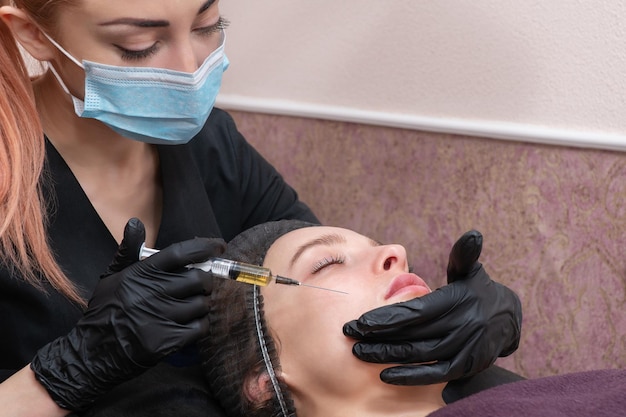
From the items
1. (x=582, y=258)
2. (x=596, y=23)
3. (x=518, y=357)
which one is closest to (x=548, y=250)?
(x=582, y=258)

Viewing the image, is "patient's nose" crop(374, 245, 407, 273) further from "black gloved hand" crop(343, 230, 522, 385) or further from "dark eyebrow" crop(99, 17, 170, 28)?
"dark eyebrow" crop(99, 17, 170, 28)

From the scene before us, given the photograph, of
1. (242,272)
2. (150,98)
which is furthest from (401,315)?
(150,98)

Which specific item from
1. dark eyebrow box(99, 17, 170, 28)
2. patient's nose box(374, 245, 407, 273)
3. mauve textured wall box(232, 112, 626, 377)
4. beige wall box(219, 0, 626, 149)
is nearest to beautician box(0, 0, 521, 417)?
dark eyebrow box(99, 17, 170, 28)

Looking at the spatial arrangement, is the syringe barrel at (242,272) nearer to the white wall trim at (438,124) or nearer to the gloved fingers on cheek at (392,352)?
the gloved fingers on cheek at (392,352)

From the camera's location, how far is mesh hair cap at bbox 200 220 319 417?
1.37 meters

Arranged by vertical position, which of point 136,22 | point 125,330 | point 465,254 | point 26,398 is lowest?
point 26,398

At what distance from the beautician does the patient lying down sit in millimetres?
60

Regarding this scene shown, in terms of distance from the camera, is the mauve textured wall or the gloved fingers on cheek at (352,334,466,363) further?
the mauve textured wall

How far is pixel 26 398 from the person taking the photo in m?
1.27

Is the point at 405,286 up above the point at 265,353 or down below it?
above

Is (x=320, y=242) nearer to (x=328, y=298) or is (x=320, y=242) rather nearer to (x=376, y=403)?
(x=328, y=298)

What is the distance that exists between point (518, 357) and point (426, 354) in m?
0.76

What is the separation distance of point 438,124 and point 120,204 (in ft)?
2.78

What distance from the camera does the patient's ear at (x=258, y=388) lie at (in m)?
1.36
